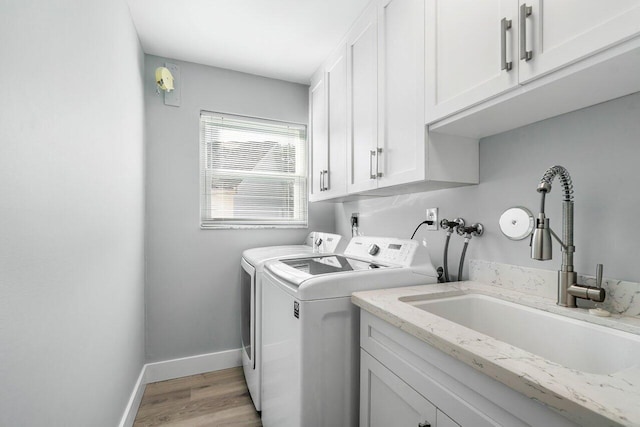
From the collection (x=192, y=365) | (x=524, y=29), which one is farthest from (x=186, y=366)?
(x=524, y=29)

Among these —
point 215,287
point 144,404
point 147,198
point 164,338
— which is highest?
point 147,198

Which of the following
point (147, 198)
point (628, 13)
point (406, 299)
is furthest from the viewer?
point (147, 198)

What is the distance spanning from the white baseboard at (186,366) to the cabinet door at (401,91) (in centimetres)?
196

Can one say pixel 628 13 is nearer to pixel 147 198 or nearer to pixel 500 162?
pixel 500 162

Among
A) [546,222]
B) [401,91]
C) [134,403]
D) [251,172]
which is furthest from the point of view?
[251,172]

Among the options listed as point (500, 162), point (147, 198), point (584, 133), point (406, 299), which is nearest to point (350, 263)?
point (406, 299)

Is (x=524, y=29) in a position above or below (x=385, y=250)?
above

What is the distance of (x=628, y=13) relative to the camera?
68cm

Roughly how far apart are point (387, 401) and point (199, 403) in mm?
1563

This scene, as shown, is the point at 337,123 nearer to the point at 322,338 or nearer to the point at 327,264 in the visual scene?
the point at 327,264

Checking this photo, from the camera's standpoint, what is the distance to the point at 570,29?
2.59 ft

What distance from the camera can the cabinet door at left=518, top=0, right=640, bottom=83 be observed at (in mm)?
691

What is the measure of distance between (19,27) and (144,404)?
7.19 feet

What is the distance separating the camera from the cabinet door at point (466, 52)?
0.95 metres
